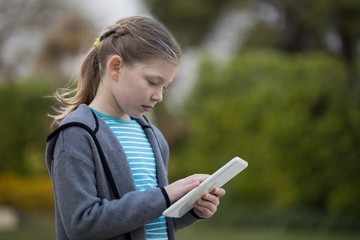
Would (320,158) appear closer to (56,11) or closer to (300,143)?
(300,143)

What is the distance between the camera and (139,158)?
7.93ft

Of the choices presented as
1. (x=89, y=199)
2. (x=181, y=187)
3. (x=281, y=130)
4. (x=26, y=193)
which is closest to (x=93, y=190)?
(x=89, y=199)

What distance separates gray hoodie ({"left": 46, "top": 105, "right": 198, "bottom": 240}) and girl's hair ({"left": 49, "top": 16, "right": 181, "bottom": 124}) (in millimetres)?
203

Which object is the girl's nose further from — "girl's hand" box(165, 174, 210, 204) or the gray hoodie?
"girl's hand" box(165, 174, 210, 204)

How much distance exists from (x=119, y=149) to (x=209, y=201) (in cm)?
35

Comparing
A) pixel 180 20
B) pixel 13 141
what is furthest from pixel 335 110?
pixel 180 20

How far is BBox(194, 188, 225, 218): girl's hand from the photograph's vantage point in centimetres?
231

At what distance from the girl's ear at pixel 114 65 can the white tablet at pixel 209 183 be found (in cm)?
50

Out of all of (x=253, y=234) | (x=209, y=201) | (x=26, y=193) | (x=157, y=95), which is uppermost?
(x=157, y=95)

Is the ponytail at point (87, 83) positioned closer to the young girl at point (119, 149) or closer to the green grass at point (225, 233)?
the young girl at point (119, 149)

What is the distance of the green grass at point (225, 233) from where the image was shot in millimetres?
8602

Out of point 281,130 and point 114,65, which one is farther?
point 281,130

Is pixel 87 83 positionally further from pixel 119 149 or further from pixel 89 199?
pixel 89 199

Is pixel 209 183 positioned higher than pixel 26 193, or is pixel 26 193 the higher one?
pixel 209 183
